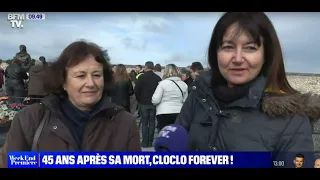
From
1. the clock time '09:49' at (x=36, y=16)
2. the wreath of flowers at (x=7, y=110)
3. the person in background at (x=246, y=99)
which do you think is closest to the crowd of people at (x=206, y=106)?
the person in background at (x=246, y=99)

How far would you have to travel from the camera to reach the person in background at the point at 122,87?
3053 mm

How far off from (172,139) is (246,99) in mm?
671

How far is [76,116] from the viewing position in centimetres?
284

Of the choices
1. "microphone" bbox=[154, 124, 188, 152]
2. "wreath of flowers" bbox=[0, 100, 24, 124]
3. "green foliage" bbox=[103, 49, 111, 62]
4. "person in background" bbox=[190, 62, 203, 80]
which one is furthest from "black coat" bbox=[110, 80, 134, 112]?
"wreath of flowers" bbox=[0, 100, 24, 124]

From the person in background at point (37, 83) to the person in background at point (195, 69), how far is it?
117cm

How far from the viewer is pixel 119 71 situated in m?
3.09

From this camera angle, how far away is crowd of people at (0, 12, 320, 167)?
9.29 feet

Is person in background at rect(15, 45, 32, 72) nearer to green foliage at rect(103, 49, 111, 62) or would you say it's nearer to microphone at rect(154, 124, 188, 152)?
green foliage at rect(103, 49, 111, 62)

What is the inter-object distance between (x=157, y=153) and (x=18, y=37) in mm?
1510

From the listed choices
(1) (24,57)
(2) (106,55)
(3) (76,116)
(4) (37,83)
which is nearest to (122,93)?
(2) (106,55)

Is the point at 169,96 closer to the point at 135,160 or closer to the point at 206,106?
the point at 206,106
